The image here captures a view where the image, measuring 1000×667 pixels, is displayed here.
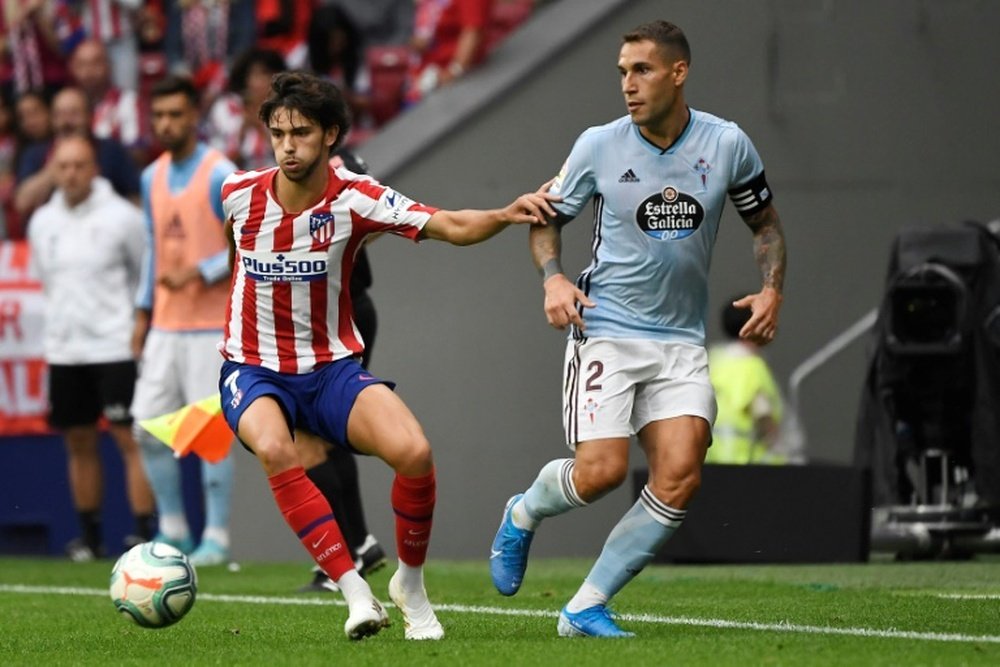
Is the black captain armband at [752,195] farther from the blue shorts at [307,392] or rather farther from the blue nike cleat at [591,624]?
the blue nike cleat at [591,624]

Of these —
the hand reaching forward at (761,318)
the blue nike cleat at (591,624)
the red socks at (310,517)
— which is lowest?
the blue nike cleat at (591,624)

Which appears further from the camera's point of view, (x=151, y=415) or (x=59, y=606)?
(x=151, y=415)

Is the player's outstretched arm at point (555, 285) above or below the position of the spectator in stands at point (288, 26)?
below

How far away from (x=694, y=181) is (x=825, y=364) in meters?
7.50

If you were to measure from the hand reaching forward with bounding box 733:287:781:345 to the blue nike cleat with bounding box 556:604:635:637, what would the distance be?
105 centimetres

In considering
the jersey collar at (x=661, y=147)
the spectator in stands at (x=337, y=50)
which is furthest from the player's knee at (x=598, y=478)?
the spectator in stands at (x=337, y=50)

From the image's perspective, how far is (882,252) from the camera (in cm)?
1463

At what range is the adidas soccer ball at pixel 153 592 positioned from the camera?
7305mm

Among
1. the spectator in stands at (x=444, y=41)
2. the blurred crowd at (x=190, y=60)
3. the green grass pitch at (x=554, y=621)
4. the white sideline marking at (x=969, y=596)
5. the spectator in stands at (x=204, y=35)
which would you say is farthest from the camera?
A: the spectator in stands at (x=204, y=35)

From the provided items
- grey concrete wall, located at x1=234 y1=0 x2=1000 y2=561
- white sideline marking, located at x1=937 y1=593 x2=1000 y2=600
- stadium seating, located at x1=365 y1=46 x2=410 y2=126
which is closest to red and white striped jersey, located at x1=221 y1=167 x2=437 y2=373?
white sideline marking, located at x1=937 y1=593 x2=1000 y2=600

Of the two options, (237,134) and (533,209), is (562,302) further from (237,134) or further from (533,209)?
(237,134)

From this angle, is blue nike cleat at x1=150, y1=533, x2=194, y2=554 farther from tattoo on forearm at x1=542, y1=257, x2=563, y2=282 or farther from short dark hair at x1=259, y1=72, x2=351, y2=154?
tattoo on forearm at x1=542, y1=257, x2=563, y2=282

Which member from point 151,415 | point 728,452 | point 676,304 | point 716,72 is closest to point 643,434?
point 676,304

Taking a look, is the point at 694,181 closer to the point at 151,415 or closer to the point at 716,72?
the point at 151,415
